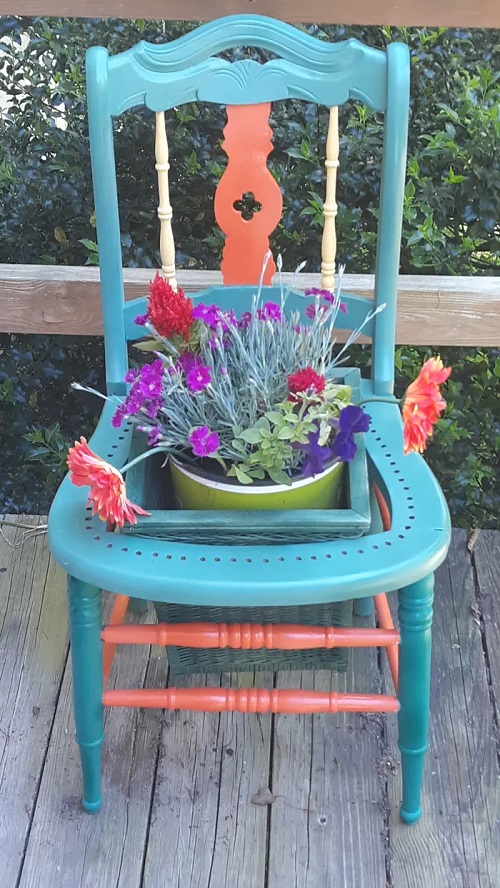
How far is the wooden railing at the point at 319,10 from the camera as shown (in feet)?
4.72

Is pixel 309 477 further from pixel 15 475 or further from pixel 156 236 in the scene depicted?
pixel 15 475

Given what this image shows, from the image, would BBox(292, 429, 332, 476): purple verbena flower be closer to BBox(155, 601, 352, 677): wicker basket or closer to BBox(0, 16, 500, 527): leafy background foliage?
BBox(155, 601, 352, 677): wicker basket

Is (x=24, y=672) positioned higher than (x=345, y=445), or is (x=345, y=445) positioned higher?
(x=345, y=445)

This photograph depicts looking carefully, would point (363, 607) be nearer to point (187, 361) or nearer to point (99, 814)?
point (99, 814)

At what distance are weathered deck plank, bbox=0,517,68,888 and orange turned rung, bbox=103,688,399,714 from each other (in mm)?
260

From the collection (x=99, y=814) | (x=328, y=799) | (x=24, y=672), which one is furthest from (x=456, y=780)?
(x=24, y=672)

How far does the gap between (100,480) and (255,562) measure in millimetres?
216

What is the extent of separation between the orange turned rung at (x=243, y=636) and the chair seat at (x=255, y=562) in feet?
0.58

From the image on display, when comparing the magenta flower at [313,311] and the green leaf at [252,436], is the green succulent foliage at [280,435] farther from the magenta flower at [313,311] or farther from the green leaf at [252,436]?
the magenta flower at [313,311]

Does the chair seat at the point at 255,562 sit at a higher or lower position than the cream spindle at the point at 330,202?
lower

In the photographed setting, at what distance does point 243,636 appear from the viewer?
1.30 m

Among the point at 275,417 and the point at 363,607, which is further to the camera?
the point at 363,607

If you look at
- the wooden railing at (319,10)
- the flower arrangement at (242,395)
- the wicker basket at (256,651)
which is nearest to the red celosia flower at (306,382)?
the flower arrangement at (242,395)

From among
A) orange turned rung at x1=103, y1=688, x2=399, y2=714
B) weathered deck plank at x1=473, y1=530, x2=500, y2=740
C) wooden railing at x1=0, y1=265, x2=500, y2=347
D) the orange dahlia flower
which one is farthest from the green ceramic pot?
weathered deck plank at x1=473, y1=530, x2=500, y2=740
